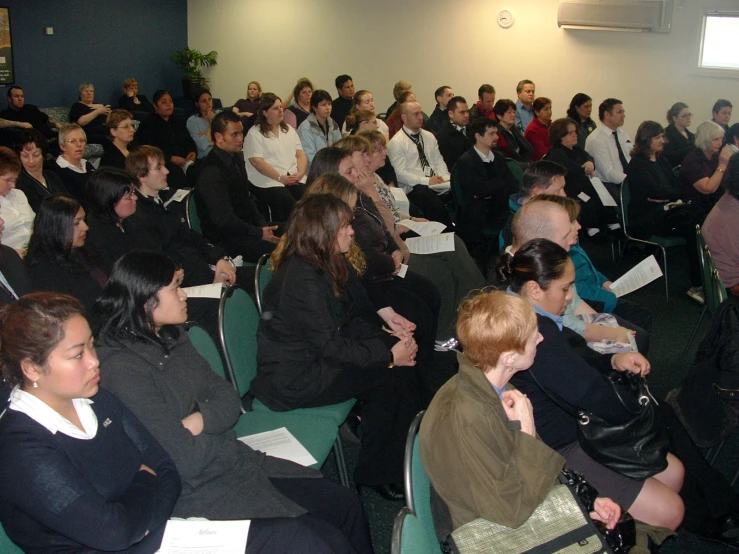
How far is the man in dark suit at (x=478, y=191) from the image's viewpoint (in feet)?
18.0

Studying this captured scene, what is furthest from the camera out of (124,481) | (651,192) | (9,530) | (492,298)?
(651,192)

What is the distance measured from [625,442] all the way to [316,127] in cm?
530

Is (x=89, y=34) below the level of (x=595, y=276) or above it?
above

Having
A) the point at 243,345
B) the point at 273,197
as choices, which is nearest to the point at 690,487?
the point at 243,345

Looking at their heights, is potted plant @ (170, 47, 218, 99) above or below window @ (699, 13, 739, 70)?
below

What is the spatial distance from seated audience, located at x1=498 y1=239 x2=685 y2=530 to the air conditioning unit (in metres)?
8.06

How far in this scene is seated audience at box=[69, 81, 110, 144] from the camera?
8609 millimetres

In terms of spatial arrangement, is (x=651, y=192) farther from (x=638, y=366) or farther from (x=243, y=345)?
(x=243, y=345)

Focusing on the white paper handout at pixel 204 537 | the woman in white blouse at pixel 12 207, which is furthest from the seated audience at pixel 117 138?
the white paper handout at pixel 204 537

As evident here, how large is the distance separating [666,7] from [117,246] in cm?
840

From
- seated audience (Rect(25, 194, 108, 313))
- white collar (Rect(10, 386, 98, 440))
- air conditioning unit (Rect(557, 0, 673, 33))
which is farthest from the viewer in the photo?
air conditioning unit (Rect(557, 0, 673, 33))

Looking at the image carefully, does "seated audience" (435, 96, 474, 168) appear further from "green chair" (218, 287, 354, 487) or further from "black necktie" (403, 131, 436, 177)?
"green chair" (218, 287, 354, 487)

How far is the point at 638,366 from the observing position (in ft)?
8.16

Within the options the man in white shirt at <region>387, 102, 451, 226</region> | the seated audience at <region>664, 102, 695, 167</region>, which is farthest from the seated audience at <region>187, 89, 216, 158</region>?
the seated audience at <region>664, 102, 695, 167</region>
